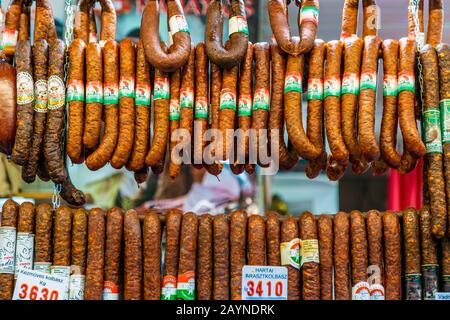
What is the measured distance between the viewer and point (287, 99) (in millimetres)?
3641

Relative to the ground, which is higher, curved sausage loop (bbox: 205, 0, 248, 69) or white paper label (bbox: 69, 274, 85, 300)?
curved sausage loop (bbox: 205, 0, 248, 69)

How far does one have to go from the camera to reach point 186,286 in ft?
11.8

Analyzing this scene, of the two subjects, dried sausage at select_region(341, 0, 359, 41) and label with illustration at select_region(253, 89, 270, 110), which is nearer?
label with illustration at select_region(253, 89, 270, 110)

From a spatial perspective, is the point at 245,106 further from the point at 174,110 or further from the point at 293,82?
the point at 174,110

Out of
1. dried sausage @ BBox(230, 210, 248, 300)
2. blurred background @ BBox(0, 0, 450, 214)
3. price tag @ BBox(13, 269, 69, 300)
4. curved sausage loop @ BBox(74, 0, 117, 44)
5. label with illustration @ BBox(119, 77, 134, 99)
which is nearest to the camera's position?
price tag @ BBox(13, 269, 69, 300)

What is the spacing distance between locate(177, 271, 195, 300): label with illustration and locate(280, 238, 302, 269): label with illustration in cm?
54

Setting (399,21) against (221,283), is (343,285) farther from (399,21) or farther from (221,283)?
(399,21)

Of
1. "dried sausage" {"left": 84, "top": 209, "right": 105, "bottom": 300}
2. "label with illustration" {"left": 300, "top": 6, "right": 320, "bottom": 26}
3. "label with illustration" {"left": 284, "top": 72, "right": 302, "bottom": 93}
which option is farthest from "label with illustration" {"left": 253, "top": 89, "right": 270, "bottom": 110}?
"dried sausage" {"left": 84, "top": 209, "right": 105, "bottom": 300}

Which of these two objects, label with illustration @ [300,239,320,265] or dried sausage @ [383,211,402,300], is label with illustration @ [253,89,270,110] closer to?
label with illustration @ [300,239,320,265]

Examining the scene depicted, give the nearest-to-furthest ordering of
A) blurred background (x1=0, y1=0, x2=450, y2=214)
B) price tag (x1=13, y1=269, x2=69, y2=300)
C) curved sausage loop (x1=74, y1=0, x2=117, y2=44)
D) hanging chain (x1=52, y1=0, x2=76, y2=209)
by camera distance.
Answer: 1. price tag (x1=13, y1=269, x2=69, y2=300)
2. hanging chain (x1=52, y1=0, x2=76, y2=209)
3. curved sausage loop (x1=74, y1=0, x2=117, y2=44)
4. blurred background (x1=0, y1=0, x2=450, y2=214)

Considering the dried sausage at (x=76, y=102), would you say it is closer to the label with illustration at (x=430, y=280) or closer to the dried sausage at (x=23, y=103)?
the dried sausage at (x=23, y=103)

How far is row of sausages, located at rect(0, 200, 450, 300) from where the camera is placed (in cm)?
360

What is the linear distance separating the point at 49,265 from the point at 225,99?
1.43 meters

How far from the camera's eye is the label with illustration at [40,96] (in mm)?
3693
